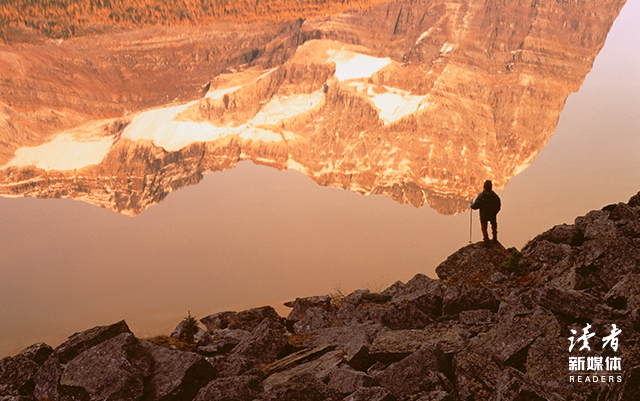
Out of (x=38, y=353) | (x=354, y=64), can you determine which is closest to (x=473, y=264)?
(x=38, y=353)

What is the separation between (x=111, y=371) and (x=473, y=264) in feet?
24.9

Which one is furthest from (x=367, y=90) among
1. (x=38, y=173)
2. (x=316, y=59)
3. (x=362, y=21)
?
(x=38, y=173)

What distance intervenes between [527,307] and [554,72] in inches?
4456

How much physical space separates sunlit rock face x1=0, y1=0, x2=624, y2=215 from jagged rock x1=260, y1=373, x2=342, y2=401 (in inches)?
3405

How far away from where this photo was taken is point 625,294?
8.41 m

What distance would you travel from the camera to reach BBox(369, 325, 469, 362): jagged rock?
26.2 ft

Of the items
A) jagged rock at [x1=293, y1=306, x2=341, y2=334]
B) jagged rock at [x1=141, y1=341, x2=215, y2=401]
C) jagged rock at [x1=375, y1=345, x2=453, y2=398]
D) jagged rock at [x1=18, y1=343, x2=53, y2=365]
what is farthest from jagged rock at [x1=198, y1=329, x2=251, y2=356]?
jagged rock at [x1=375, y1=345, x2=453, y2=398]

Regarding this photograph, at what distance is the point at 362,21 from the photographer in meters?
135

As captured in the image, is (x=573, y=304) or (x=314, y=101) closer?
(x=573, y=304)

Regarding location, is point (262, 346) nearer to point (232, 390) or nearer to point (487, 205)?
point (232, 390)

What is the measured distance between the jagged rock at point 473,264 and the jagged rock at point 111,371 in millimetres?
6509

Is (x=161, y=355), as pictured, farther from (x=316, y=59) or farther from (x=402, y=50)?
(x=402, y=50)

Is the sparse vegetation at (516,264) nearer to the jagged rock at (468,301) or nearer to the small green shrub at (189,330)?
the jagged rock at (468,301)

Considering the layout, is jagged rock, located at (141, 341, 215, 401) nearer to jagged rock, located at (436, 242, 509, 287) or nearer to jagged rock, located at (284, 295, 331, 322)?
jagged rock, located at (284, 295, 331, 322)
